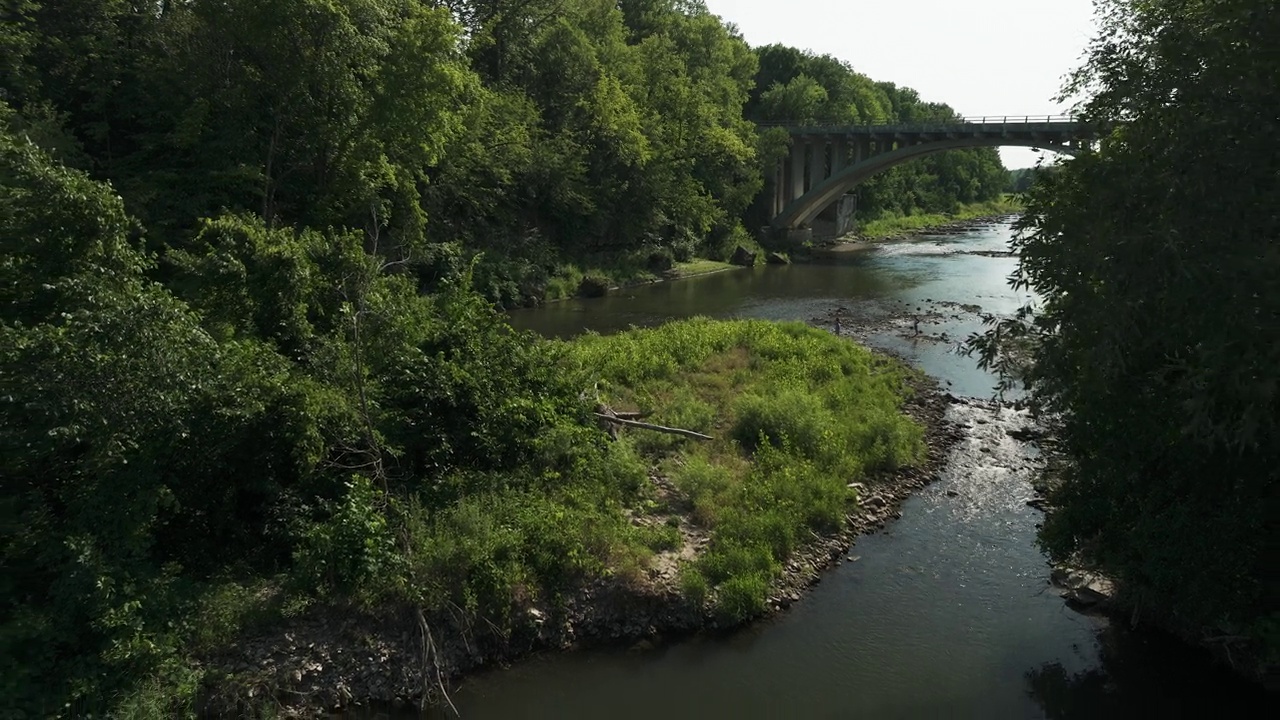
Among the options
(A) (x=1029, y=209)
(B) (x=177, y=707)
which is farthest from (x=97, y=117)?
(A) (x=1029, y=209)

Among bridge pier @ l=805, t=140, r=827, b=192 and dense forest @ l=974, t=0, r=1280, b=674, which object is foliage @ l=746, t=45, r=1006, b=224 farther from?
dense forest @ l=974, t=0, r=1280, b=674

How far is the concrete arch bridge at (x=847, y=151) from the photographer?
48406 mm

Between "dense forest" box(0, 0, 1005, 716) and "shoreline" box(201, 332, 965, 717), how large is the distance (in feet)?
1.06

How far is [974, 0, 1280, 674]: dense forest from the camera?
337 inches

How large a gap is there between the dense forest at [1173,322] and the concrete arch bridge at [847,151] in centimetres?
4047

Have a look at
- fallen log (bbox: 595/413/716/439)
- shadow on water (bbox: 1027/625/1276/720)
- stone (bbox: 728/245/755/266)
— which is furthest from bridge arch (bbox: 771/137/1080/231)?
shadow on water (bbox: 1027/625/1276/720)

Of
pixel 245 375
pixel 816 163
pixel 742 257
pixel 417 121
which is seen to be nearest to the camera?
pixel 245 375

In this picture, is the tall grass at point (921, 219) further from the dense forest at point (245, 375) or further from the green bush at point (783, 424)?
the dense forest at point (245, 375)

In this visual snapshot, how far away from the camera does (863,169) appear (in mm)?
57969

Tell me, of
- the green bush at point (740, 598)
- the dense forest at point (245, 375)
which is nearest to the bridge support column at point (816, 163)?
the dense forest at point (245, 375)

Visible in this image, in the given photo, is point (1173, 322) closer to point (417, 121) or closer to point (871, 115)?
point (417, 121)

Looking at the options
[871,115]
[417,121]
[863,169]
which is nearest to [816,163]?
[863,169]

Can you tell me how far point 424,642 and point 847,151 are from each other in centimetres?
6056

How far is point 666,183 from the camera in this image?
160ft
